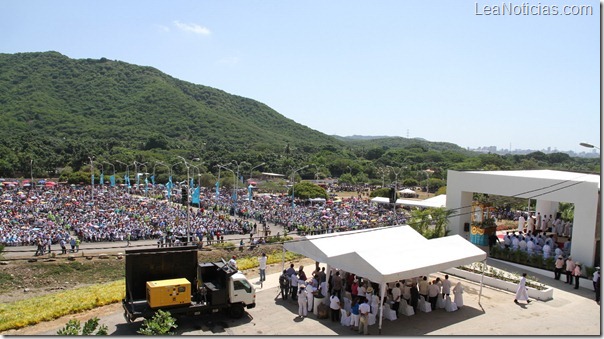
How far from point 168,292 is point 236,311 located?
6.75 ft

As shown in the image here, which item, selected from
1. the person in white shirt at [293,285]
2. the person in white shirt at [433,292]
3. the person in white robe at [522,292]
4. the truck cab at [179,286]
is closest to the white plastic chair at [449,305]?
the person in white shirt at [433,292]

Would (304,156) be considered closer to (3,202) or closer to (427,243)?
(3,202)

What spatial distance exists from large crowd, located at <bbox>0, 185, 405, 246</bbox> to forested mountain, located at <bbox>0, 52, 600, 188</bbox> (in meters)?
31.7

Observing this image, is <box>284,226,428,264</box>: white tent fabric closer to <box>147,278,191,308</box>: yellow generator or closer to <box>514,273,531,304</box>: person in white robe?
<box>514,273,531,304</box>: person in white robe

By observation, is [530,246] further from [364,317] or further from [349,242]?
[364,317]

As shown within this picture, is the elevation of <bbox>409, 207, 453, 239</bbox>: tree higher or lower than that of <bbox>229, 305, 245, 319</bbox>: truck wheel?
higher

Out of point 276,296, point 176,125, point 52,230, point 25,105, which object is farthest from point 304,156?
point 276,296

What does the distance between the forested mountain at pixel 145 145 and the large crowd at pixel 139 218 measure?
31.7 metres

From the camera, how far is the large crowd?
1361 inches

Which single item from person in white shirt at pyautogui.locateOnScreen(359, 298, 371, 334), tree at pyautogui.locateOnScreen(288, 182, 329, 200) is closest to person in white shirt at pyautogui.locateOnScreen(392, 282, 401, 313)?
person in white shirt at pyautogui.locateOnScreen(359, 298, 371, 334)

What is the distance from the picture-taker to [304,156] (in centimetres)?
14462

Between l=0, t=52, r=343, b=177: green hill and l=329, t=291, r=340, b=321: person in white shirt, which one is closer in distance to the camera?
l=329, t=291, r=340, b=321: person in white shirt

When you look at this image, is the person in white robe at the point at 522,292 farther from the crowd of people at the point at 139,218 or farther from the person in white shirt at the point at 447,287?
the crowd of people at the point at 139,218

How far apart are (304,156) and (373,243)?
129 metres
